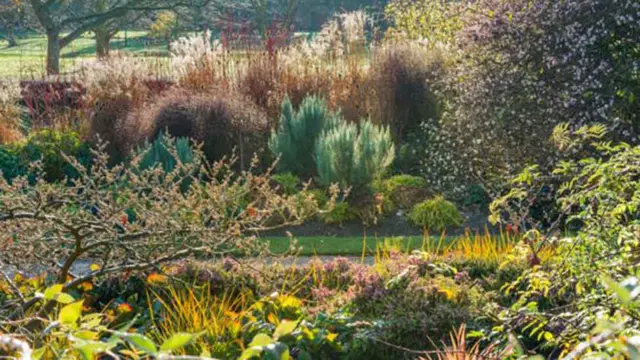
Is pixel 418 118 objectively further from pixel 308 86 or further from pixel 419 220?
pixel 419 220

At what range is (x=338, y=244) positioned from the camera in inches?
319

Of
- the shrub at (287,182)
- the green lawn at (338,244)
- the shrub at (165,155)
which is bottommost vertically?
the green lawn at (338,244)

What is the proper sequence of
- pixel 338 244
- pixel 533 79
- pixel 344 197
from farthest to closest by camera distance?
pixel 533 79
pixel 338 244
pixel 344 197

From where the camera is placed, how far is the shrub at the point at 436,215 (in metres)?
8.83

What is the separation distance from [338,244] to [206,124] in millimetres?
3288

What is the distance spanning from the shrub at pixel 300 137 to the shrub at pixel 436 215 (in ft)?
5.95

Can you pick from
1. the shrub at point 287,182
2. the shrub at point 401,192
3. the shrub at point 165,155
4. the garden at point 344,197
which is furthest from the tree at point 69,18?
the shrub at point 401,192

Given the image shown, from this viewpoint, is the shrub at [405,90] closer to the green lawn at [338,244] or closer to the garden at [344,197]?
the garden at [344,197]

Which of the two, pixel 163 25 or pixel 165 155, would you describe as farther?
pixel 163 25

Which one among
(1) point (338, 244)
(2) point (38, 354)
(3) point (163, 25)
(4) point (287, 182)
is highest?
(3) point (163, 25)

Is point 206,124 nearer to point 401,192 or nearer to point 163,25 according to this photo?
point 401,192

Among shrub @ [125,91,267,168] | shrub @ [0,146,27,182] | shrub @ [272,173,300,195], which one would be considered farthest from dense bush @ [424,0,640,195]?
shrub @ [0,146,27,182]

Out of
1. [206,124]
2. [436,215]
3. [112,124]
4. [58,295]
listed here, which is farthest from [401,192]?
[58,295]

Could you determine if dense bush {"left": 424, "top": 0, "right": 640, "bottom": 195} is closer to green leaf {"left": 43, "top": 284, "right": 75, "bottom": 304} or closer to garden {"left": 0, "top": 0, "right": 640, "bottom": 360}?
garden {"left": 0, "top": 0, "right": 640, "bottom": 360}
